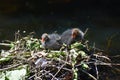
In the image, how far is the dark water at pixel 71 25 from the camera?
8484mm

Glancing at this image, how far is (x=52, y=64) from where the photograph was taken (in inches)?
217

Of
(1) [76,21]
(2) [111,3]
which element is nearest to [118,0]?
(2) [111,3]

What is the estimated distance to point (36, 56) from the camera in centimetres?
568

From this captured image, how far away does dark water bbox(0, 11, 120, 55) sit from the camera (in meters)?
8.48

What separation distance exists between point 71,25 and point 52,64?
427 cm

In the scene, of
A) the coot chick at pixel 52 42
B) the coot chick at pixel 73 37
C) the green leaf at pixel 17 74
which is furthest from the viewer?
the coot chick at pixel 73 37

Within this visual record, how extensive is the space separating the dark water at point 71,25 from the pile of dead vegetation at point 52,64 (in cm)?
183

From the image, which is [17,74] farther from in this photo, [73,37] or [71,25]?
[71,25]

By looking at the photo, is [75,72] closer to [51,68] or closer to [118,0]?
[51,68]

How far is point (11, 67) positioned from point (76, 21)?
4.70m

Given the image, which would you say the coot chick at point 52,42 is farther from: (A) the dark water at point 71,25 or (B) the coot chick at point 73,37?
(A) the dark water at point 71,25

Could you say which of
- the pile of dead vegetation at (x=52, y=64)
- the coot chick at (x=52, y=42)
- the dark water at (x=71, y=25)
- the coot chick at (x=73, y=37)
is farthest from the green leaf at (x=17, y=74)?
the dark water at (x=71, y=25)

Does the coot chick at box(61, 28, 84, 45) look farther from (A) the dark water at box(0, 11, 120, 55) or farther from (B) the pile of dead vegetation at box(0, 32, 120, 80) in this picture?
(A) the dark water at box(0, 11, 120, 55)

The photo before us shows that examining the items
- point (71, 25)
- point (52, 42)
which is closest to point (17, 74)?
point (52, 42)
